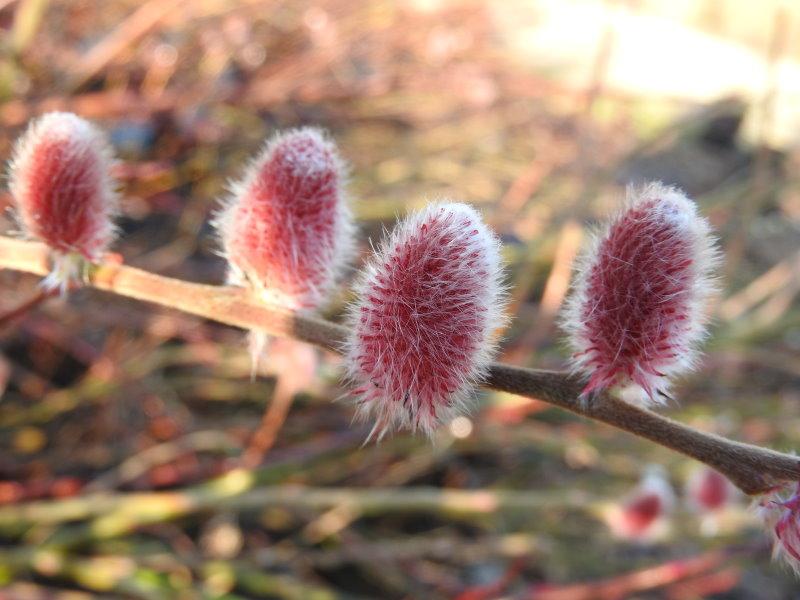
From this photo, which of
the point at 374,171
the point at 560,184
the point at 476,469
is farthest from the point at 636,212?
the point at 560,184

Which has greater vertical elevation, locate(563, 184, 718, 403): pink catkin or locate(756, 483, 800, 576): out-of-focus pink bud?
locate(563, 184, 718, 403): pink catkin

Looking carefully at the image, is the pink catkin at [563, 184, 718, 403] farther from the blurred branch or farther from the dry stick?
the blurred branch

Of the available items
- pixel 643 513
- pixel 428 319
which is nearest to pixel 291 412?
pixel 643 513

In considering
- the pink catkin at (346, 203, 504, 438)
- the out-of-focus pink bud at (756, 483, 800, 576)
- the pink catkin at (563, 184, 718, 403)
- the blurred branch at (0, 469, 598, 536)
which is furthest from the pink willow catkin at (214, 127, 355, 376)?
the blurred branch at (0, 469, 598, 536)

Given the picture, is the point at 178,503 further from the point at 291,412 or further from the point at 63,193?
the point at 63,193

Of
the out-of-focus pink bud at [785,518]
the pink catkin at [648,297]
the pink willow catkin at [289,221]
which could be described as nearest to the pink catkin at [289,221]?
the pink willow catkin at [289,221]
